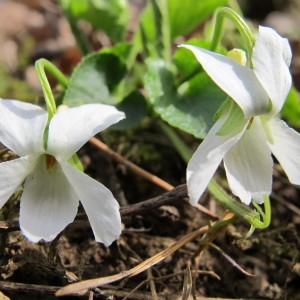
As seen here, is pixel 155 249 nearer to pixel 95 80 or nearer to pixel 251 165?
pixel 251 165

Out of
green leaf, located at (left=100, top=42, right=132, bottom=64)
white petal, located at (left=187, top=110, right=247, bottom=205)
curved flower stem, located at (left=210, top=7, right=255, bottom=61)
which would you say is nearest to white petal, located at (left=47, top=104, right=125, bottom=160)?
white petal, located at (left=187, top=110, right=247, bottom=205)

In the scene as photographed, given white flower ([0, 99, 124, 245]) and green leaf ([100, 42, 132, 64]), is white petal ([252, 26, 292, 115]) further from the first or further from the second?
green leaf ([100, 42, 132, 64])

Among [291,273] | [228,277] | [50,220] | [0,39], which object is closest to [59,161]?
[50,220]

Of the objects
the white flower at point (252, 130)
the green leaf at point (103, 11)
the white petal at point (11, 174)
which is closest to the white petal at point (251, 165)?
the white flower at point (252, 130)

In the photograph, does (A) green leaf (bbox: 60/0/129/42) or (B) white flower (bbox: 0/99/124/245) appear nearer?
(B) white flower (bbox: 0/99/124/245)

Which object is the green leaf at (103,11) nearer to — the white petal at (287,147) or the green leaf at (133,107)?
the green leaf at (133,107)
